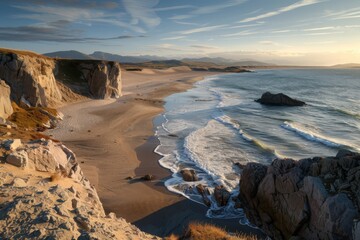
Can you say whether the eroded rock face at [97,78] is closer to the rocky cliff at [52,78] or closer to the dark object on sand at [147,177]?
the rocky cliff at [52,78]

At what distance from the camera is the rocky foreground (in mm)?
7070

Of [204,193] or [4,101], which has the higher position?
[4,101]

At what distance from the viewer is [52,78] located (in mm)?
35250

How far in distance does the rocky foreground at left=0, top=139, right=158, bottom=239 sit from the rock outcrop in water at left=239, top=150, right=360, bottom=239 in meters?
6.04

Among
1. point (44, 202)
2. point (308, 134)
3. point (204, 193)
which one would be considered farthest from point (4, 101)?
point (308, 134)

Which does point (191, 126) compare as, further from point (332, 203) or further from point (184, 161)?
point (332, 203)

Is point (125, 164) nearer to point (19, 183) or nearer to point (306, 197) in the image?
point (19, 183)

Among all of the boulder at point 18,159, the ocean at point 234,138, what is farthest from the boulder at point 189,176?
the boulder at point 18,159

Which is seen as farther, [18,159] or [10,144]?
[10,144]

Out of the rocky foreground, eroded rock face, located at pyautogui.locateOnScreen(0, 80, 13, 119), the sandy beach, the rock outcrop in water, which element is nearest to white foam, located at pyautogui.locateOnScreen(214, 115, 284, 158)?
the sandy beach

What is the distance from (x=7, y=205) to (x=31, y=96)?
78.6 feet

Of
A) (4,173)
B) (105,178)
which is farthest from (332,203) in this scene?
(105,178)

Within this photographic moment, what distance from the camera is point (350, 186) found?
10359 millimetres

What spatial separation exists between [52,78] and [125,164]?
21080 mm
